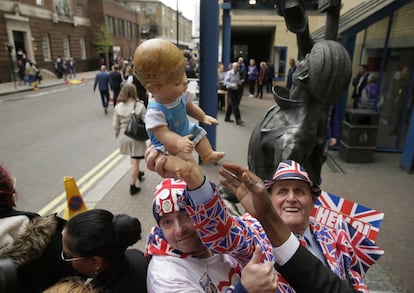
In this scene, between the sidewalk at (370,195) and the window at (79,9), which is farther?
the window at (79,9)

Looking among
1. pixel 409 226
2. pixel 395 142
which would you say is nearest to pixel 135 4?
pixel 395 142

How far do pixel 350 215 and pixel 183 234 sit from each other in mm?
1367

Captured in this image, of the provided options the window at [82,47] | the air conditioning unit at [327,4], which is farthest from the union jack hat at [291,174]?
the window at [82,47]

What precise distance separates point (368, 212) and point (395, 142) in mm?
7561

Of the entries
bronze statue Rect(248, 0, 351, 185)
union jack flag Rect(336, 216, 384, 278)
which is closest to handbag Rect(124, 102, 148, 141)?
bronze statue Rect(248, 0, 351, 185)

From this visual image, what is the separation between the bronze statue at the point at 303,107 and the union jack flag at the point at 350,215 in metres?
0.30

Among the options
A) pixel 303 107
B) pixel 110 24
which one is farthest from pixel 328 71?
pixel 110 24

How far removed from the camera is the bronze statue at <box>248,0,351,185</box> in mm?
1894

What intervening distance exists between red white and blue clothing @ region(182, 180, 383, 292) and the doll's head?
456 millimetres

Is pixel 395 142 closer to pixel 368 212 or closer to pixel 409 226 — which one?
pixel 409 226

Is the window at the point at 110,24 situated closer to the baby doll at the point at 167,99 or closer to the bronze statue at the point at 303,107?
the bronze statue at the point at 303,107

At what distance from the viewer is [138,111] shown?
17.4ft

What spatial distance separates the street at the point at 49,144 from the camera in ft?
19.8

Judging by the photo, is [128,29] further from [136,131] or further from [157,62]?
[157,62]
